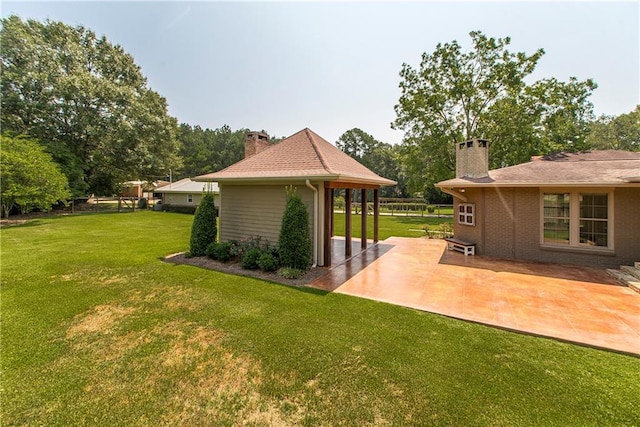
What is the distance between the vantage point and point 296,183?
7898mm

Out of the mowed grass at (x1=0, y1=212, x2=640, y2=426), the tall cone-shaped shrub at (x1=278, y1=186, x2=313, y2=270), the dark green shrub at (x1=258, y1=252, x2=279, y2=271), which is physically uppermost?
the tall cone-shaped shrub at (x1=278, y1=186, x2=313, y2=270)

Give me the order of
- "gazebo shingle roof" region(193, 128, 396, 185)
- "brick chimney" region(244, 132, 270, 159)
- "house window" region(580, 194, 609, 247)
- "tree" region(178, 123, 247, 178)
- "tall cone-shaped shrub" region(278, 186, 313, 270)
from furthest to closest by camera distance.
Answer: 1. "tree" region(178, 123, 247, 178)
2. "brick chimney" region(244, 132, 270, 159)
3. "house window" region(580, 194, 609, 247)
4. "gazebo shingle roof" region(193, 128, 396, 185)
5. "tall cone-shaped shrub" region(278, 186, 313, 270)

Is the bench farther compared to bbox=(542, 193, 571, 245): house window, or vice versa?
the bench

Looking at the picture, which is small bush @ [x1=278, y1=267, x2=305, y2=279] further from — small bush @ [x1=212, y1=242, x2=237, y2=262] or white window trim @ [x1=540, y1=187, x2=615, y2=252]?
white window trim @ [x1=540, y1=187, x2=615, y2=252]

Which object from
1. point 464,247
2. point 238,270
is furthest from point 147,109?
→ point 464,247

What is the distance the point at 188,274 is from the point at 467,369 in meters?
6.54

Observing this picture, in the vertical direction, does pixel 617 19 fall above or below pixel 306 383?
above

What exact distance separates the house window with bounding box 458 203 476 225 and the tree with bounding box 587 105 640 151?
154 ft

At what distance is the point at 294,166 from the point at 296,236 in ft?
7.56

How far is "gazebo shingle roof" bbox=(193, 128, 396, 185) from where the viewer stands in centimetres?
757

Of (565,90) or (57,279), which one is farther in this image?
(565,90)

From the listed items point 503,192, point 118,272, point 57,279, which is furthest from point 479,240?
point 57,279

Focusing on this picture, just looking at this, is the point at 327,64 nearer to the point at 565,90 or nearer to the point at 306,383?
the point at 306,383

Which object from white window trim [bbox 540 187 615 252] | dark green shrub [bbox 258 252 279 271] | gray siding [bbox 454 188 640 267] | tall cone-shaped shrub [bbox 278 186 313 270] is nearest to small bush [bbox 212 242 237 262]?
dark green shrub [bbox 258 252 279 271]
